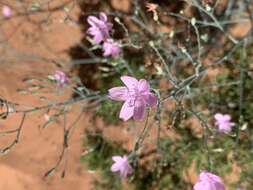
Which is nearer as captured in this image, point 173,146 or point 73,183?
point 173,146

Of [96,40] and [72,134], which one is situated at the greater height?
[96,40]

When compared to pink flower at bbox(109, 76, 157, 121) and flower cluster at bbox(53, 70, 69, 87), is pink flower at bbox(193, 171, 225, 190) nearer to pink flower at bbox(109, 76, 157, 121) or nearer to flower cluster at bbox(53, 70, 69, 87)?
pink flower at bbox(109, 76, 157, 121)

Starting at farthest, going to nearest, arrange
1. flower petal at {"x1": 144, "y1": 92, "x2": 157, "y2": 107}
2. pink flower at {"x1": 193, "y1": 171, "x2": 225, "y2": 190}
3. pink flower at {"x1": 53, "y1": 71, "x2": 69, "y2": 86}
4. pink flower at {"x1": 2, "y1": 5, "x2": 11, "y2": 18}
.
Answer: pink flower at {"x1": 2, "y1": 5, "x2": 11, "y2": 18}, pink flower at {"x1": 53, "y1": 71, "x2": 69, "y2": 86}, pink flower at {"x1": 193, "y1": 171, "x2": 225, "y2": 190}, flower petal at {"x1": 144, "y1": 92, "x2": 157, "y2": 107}

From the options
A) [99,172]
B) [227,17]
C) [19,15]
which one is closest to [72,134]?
[99,172]

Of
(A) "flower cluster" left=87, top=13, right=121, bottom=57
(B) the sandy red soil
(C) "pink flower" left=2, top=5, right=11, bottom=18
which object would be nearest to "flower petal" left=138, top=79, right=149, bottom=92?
(A) "flower cluster" left=87, top=13, right=121, bottom=57

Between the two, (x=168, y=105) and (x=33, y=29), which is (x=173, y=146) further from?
(x=33, y=29)

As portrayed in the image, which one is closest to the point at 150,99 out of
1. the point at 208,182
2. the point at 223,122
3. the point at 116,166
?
the point at 208,182

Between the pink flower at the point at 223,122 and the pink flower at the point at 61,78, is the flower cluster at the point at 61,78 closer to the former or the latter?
the pink flower at the point at 61,78

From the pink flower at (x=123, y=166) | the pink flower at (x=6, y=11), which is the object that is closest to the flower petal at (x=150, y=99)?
the pink flower at (x=123, y=166)
